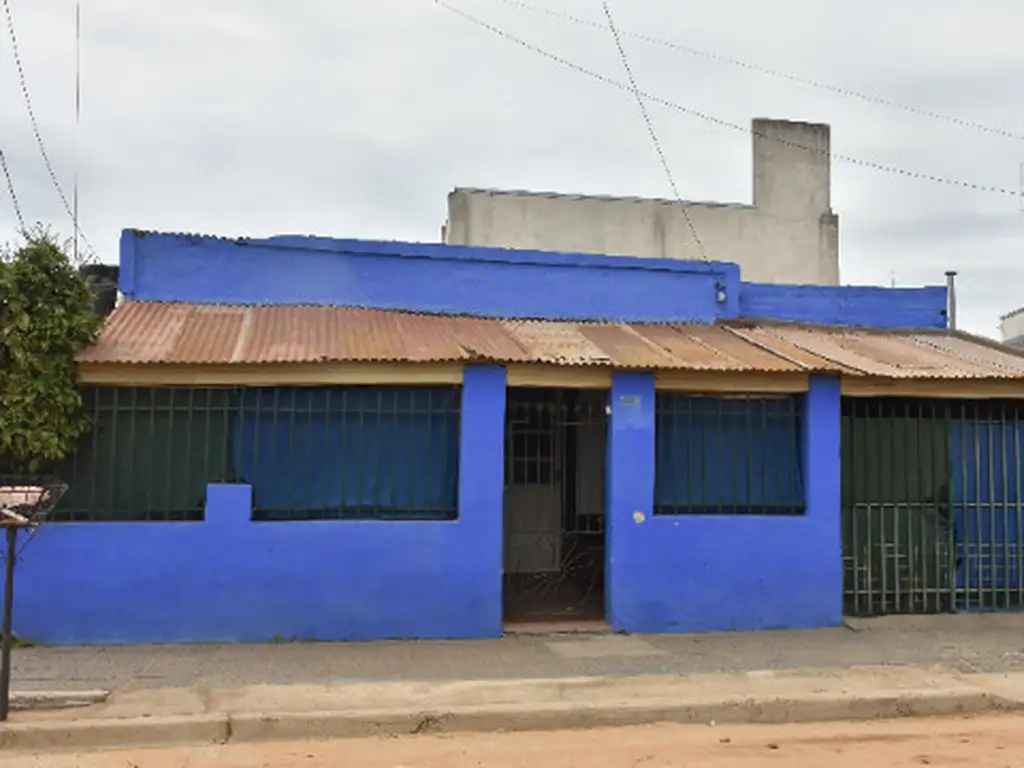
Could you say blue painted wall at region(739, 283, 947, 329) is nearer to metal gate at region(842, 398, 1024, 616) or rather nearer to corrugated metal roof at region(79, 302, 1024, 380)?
corrugated metal roof at region(79, 302, 1024, 380)

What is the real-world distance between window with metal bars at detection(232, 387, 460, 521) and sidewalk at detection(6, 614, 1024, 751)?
1.26 m

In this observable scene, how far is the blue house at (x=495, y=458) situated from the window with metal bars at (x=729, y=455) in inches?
0.9

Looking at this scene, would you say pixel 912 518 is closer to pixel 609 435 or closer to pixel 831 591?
pixel 831 591

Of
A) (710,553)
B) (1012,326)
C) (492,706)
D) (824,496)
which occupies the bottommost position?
(492,706)

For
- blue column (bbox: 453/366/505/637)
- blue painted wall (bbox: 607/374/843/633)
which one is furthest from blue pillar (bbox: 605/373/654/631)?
blue column (bbox: 453/366/505/637)

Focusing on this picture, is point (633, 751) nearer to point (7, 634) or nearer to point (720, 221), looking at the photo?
point (7, 634)

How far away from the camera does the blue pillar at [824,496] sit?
878 centimetres

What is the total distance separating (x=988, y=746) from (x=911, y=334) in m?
6.62

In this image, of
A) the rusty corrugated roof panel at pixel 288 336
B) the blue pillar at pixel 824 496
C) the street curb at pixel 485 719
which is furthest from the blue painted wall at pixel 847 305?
the street curb at pixel 485 719

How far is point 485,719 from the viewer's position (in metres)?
5.89

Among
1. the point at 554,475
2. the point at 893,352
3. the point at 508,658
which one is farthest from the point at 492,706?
the point at 893,352

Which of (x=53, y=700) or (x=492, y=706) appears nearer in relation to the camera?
(x=53, y=700)

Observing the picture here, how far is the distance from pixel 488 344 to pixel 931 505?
16.6ft

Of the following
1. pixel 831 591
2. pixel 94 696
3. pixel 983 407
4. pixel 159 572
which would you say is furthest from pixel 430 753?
pixel 983 407
